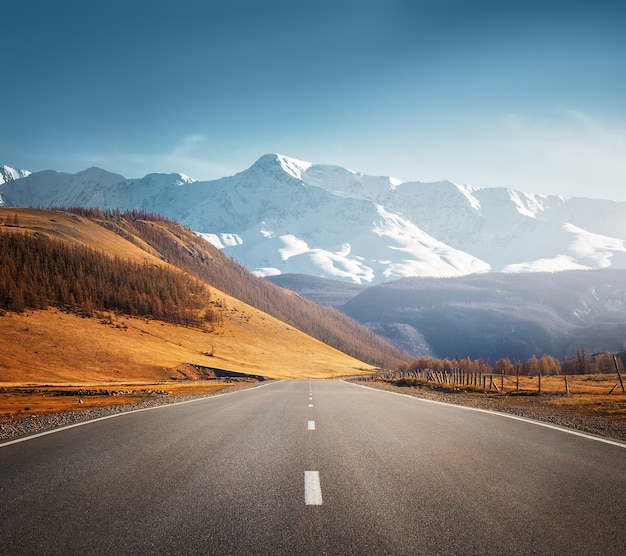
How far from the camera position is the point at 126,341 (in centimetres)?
9394

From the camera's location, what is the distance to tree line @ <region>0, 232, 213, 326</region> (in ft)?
326

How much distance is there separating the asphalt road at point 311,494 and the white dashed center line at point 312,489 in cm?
3

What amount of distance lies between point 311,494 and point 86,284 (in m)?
128

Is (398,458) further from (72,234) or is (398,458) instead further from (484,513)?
(72,234)

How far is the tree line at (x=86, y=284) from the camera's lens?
99412 mm

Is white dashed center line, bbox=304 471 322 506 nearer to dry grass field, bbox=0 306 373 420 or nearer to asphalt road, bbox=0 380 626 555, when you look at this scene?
asphalt road, bbox=0 380 626 555

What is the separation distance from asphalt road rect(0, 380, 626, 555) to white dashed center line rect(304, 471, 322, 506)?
30 mm

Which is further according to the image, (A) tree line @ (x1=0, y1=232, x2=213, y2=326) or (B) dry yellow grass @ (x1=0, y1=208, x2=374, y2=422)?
(A) tree line @ (x1=0, y1=232, x2=213, y2=326)

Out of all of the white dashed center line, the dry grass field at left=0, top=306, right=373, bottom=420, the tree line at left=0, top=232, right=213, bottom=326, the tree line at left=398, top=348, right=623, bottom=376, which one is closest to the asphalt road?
the white dashed center line

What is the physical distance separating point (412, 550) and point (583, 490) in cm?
337

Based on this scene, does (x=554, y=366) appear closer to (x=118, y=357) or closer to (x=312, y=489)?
(x=118, y=357)

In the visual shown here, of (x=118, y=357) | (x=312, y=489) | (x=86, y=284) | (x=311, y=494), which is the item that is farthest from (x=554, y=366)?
(x=311, y=494)

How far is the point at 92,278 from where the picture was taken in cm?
12488

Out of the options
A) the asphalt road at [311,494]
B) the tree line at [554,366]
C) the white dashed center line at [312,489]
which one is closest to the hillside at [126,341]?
the tree line at [554,366]
